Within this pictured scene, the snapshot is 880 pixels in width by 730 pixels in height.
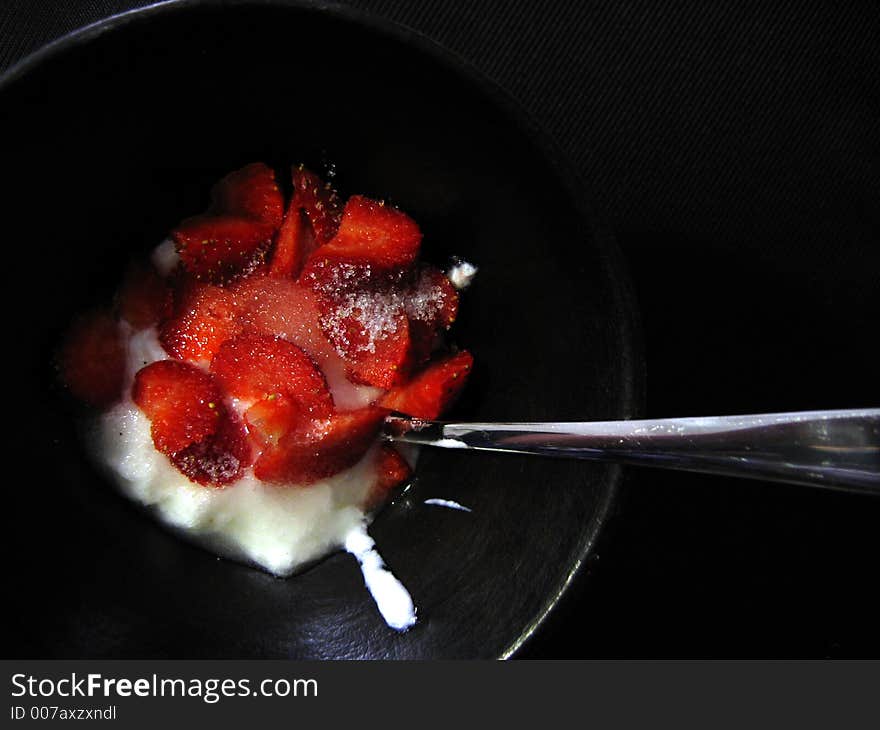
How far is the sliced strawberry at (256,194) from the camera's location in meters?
1.05

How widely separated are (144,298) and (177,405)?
15 centimetres

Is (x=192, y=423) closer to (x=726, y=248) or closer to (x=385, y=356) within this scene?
(x=385, y=356)

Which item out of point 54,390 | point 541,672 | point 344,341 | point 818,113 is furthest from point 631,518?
point 54,390

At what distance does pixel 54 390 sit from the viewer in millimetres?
1033

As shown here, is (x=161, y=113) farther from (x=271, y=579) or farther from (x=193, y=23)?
(x=271, y=579)

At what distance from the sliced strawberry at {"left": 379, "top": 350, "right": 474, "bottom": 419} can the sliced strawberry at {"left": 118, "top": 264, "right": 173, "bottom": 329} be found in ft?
0.90

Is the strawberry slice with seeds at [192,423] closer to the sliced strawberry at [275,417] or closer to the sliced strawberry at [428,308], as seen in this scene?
the sliced strawberry at [275,417]

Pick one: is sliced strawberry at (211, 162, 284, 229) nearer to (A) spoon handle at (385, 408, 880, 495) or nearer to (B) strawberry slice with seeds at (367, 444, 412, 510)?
(B) strawberry slice with seeds at (367, 444, 412, 510)

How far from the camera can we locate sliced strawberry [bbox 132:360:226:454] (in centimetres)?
99

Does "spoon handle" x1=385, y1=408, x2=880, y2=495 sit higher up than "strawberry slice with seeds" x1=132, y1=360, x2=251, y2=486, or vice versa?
"spoon handle" x1=385, y1=408, x2=880, y2=495

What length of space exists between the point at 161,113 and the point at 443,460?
18.9 inches

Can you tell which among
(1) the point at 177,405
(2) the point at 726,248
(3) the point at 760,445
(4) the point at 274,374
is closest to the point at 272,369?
(4) the point at 274,374

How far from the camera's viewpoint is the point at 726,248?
1212mm

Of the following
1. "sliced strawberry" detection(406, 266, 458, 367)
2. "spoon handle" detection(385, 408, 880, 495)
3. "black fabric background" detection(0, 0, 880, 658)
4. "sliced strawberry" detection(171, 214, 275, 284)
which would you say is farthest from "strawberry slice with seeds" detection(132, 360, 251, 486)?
"black fabric background" detection(0, 0, 880, 658)
